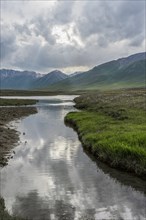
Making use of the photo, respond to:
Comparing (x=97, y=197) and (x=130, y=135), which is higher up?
(x=130, y=135)

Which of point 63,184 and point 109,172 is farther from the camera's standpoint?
point 109,172

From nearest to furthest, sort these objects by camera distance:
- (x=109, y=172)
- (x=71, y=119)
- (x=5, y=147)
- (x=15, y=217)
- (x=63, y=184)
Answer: (x=15, y=217)
(x=63, y=184)
(x=109, y=172)
(x=5, y=147)
(x=71, y=119)

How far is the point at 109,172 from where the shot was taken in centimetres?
2539

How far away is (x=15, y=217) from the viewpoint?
1564 centimetres

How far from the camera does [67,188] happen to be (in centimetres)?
2122

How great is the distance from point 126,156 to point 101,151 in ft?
13.9

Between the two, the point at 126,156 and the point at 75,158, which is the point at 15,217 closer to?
the point at 126,156

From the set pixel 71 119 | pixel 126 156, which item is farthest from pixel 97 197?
pixel 71 119

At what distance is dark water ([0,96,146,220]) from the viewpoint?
17016 millimetres

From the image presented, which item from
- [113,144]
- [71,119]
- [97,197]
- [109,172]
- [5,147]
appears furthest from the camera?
[71,119]

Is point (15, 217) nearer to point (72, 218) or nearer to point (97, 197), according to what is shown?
point (72, 218)

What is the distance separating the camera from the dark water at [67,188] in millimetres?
17016

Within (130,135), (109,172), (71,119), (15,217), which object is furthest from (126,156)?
(71,119)

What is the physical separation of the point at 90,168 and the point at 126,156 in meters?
3.38
